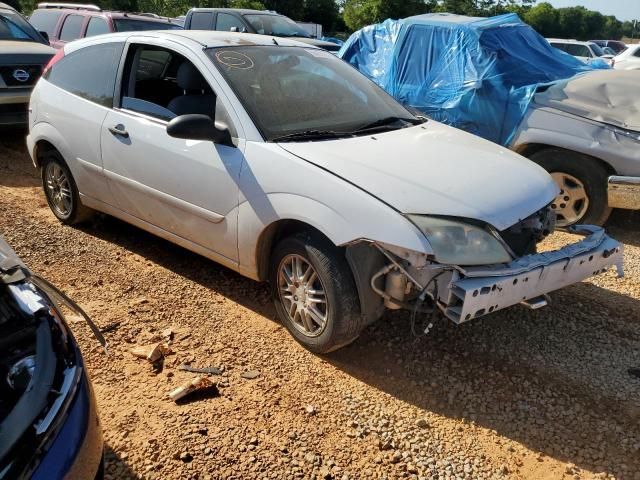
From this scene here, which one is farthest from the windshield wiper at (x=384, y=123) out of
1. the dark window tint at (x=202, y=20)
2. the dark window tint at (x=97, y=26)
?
the dark window tint at (x=202, y=20)

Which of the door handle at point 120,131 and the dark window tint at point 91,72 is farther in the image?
the dark window tint at point 91,72

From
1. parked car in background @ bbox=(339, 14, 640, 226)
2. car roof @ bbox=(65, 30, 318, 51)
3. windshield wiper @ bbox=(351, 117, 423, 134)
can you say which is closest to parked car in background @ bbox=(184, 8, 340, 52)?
parked car in background @ bbox=(339, 14, 640, 226)

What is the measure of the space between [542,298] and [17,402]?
8.18ft

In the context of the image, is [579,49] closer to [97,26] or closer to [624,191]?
[97,26]

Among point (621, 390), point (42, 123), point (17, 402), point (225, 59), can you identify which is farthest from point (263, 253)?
point (42, 123)

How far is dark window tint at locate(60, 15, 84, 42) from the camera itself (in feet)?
33.4

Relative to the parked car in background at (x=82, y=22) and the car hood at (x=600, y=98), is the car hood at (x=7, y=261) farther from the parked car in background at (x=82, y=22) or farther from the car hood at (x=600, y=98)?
the parked car in background at (x=82, y=22)

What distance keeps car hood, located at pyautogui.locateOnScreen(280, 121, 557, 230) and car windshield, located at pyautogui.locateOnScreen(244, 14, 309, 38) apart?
28.7 feet

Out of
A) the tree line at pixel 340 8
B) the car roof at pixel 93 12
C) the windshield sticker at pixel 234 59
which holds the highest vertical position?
the windshield sticker at pixel 234 59

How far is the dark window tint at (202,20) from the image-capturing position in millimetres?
11662

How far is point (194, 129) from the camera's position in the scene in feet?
10.8

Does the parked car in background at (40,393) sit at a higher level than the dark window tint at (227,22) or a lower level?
lower

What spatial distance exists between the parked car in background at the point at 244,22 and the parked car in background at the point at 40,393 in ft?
32.4

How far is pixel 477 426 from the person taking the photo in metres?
2.85
